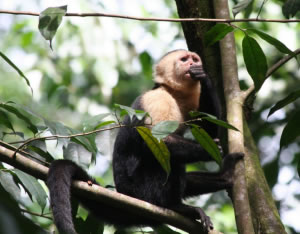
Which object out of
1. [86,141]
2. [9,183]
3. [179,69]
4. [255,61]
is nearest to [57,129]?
[86,141]

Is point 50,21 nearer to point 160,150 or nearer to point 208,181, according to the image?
point 160,150

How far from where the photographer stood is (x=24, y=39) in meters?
8.63

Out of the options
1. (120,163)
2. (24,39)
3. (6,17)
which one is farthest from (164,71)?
(6,17)

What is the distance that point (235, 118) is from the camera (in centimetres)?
353

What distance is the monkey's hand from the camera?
470 cm

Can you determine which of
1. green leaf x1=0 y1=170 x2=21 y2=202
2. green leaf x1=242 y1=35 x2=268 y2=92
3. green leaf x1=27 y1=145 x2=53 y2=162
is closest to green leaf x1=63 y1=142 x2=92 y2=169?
green leaf x1=27 y1=145 x2=53 y2=162

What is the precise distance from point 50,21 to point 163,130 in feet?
3.06

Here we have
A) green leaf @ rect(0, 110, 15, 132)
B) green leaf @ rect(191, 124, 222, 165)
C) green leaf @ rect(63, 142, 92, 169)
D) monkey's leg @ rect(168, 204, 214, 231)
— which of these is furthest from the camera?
monkey's leg @ rect(168, 204, 214, 231)

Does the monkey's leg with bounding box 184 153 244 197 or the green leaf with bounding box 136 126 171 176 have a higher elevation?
the monkey's leg with bounding box 184 153 244 197

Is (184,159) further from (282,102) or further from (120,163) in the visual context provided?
(282,102)

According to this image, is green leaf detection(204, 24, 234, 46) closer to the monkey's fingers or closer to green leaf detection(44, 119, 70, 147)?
green leaf detection(44, 119, 70, 147)

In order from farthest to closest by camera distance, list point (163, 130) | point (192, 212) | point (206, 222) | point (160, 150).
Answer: point (192, 212), point (206, 222), point (160, 150), point (163, 130)

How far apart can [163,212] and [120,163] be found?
141 cm

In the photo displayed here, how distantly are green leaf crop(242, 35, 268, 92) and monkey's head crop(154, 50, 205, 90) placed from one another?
184 centimetres
